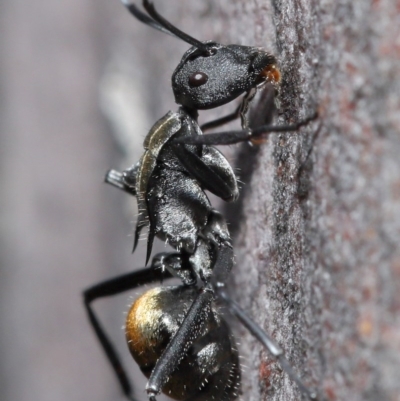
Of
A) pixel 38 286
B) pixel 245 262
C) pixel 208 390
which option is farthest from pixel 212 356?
pixel 38 286

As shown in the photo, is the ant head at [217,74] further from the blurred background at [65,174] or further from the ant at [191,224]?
the blurred background at [65,174]

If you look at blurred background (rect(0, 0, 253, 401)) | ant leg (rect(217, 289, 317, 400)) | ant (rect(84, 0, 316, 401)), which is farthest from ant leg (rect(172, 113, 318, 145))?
blurred background (rect(0, 0, 253, 401))

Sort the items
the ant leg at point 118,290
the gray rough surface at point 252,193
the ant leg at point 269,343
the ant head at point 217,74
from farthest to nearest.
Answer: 1. the ant leg at point 118,290
2. the ant head at point 217,74
3. the ant leg at point 269,343
4. the gray rough surface at point 252,193

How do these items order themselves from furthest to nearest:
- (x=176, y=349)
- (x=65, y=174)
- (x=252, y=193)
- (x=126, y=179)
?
(x=65, y=174) → (x=126, y=179) → (x=252, y=193) → (x=176, y=349)

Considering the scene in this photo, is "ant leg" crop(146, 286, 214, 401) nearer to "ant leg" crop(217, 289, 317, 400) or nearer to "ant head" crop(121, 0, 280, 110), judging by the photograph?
"ant leg" crop(217, 289, 317, 400)

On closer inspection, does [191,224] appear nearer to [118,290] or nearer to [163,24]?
[118,290]

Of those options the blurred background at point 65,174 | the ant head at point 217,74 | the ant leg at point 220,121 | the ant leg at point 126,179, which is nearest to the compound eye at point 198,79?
the ant head at point 217,74

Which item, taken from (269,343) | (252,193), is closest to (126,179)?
(252,193)
